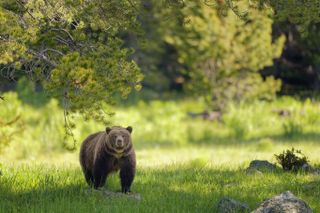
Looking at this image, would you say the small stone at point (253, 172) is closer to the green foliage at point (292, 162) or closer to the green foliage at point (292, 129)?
the green foliage at point (292, 162)

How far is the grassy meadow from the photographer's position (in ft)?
26.0

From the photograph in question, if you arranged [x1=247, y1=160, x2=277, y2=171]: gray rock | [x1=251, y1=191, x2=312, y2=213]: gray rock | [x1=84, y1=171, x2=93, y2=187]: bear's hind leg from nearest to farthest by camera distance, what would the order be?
1. [x1=251, y1=191, x2=312, y2=213]: gray rock
2. [x1=84, y1=171, x2=93, y2=187]: bear's hind leg
3. [x1=247, y1=160, x2=277, y2=171]: gray rock

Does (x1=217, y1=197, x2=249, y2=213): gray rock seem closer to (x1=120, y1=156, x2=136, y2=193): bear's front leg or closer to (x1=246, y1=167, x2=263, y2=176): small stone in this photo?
(x1=120, y1=156, x2=136, y2=193): bear's front leg

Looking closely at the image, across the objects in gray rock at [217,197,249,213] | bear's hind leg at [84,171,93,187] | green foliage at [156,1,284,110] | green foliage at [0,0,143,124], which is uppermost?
green foliage at [156,1,284,110]

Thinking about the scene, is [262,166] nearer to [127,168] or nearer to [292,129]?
[127,168]

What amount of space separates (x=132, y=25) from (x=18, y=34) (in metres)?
2.30

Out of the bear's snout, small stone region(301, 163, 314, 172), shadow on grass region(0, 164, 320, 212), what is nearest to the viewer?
shadow on grass region(0, 164, 320, 212)

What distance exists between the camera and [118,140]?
25.6 ft

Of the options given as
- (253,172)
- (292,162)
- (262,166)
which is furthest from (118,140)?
(292,162)

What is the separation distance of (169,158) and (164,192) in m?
7.29

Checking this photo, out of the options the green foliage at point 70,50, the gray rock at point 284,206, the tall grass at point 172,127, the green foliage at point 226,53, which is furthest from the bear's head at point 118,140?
the green foliage at point 226,53

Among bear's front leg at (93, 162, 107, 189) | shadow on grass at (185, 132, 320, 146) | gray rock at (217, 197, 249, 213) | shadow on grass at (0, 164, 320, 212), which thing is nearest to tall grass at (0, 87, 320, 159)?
shadow on grass at (185, 132, 320, 146)

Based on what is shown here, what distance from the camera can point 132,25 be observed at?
324 inches

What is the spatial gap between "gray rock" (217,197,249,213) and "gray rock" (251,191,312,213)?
64 cm
